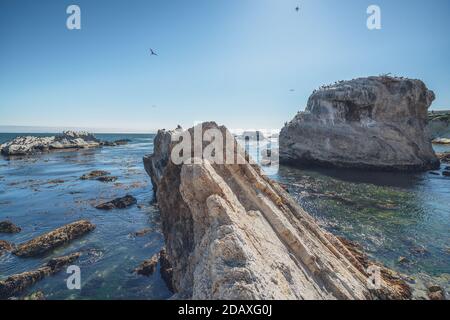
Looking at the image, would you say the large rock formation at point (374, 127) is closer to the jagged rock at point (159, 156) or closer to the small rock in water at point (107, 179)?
the jagged rock at point (159, 156)

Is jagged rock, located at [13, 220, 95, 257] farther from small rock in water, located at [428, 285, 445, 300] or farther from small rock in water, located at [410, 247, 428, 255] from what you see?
small rock in water, located at [410, 247, 428, 255]

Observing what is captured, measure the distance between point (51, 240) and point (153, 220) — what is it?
20.7ft

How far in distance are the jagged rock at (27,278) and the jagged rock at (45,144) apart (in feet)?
233

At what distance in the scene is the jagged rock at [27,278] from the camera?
1045 cm

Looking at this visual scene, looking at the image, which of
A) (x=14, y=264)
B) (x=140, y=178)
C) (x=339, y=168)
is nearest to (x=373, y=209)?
(x=339, y=168)

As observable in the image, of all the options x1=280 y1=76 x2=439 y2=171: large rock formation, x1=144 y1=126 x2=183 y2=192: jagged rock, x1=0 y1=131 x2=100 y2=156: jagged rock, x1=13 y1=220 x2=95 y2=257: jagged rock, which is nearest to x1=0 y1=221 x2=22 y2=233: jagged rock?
x1=13 y1=220 x2=95 y2=257: jagged rock

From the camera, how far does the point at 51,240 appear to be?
14.7m

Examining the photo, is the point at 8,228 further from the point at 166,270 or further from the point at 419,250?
the point at 419,250

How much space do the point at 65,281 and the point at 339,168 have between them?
38554 millimetres

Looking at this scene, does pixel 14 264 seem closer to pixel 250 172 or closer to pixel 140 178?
pixel 250 172

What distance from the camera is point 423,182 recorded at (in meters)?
31.0

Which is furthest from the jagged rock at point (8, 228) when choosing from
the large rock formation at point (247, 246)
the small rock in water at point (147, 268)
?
the large rock formation at point (247, 246)

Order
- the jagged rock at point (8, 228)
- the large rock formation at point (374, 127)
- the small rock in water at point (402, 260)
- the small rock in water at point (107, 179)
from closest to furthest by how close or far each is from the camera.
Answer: the small rock in water at point (402, 260) < the jagged rock at point (8, 228) < the small rock in water at point (107, 179) < the large rock formation at point (374, 127)

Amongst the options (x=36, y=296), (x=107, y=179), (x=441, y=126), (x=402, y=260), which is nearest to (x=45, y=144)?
(x=107, y=179)
